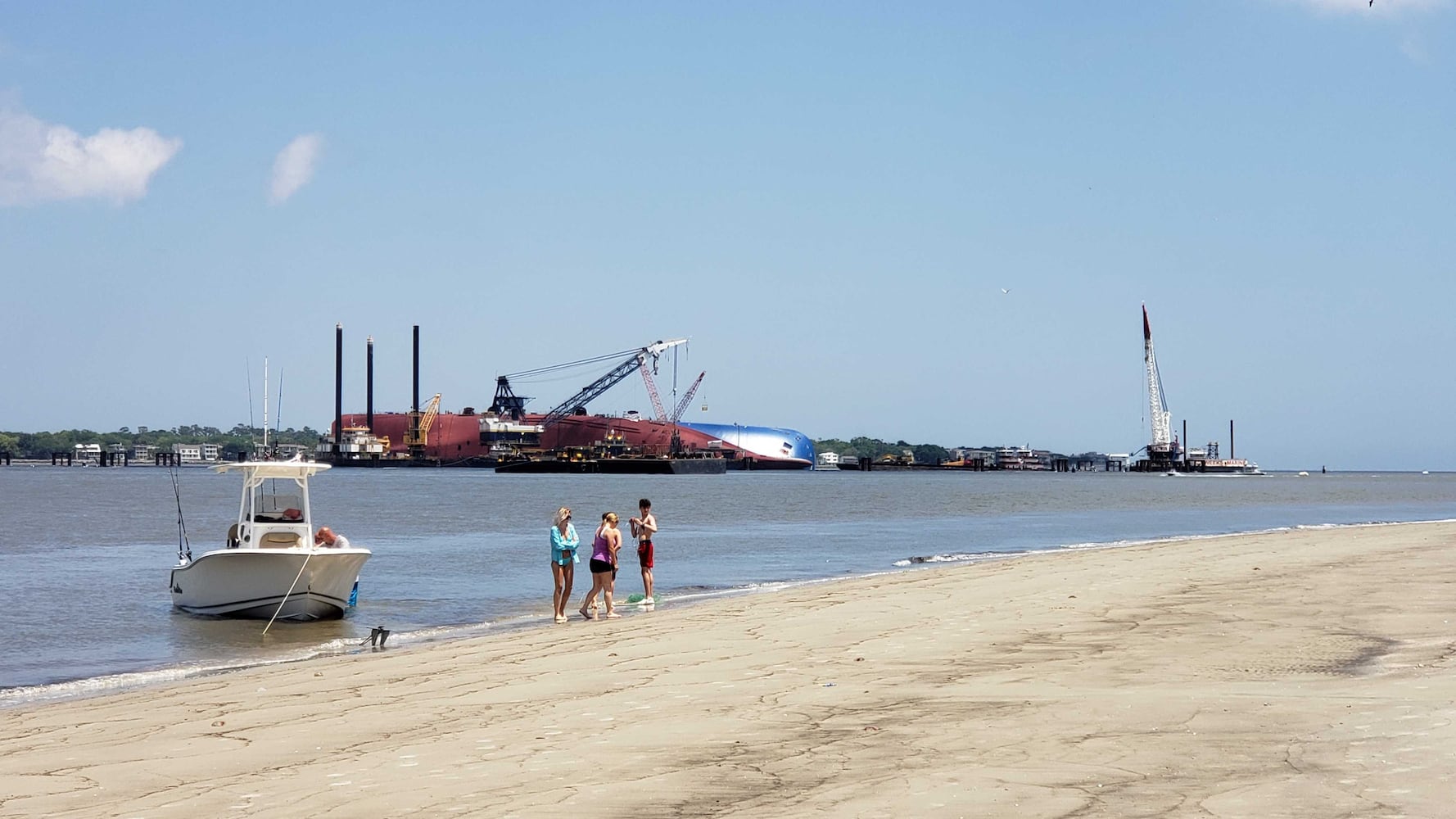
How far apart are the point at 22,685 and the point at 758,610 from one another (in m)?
8.75

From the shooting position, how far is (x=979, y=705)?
9.12 m

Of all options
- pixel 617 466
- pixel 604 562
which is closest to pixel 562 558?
pixel 604 562

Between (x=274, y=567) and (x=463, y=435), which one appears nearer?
(x=274, y=567)

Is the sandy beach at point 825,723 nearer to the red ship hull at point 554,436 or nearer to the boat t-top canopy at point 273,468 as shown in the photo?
the boat t-top canopy at point 273,468

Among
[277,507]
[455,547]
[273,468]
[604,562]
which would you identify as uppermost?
[273,468]

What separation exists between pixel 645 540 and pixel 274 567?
5.69 meters

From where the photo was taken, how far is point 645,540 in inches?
758

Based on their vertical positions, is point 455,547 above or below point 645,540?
below

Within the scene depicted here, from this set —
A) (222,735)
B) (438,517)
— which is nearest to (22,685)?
(222,735)

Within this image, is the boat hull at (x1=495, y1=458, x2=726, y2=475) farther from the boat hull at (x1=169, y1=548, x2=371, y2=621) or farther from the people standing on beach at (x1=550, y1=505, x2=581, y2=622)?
the people standing on beach at (x1=550, y1=505, x2=581, y2=622)

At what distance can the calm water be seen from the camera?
17.8m

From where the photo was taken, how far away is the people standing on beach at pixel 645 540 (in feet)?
62.2

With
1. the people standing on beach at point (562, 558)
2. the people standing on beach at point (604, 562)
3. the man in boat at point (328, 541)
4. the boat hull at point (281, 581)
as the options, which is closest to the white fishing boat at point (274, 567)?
the boat hull at point (281, 581)

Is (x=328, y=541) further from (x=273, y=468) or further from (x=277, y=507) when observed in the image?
(x=273, y=468)
